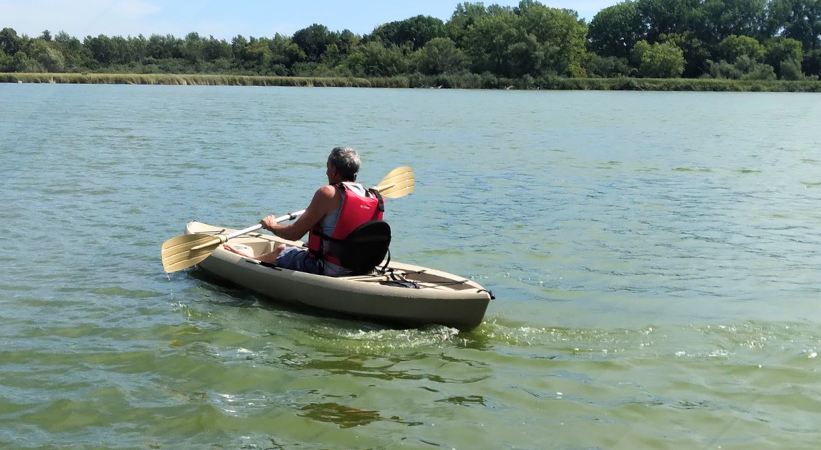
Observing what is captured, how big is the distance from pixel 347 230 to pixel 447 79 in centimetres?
7067

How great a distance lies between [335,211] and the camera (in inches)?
258

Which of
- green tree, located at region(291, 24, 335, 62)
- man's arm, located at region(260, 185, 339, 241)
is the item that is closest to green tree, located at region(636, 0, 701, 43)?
green tree, located at region(291, 24, 335, 62)

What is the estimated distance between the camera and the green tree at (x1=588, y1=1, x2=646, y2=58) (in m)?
101

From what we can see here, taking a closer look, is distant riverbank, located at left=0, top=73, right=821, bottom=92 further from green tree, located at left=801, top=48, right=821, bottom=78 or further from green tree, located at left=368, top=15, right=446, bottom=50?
green tree, located at left=368, top=15, right=446, bottom=50

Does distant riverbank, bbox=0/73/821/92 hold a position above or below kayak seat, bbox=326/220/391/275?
above

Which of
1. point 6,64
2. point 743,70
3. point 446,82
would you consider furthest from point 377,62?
point 6,64

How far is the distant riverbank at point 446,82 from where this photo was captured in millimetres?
69000

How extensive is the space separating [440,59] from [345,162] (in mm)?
76104

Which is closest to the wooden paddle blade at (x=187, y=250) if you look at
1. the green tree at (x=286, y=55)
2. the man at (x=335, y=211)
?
the man at (x=335, y=211)

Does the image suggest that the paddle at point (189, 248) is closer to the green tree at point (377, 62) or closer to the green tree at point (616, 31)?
the green tree at point (377, 62)

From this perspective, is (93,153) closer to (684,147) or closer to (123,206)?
(123,206)


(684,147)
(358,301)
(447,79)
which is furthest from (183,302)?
(447,79)

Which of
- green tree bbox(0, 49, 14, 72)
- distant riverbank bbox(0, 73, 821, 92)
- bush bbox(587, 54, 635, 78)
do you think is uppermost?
green tree bbox(0, 49, 14, 72)

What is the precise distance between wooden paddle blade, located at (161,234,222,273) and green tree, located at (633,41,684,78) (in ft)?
260
